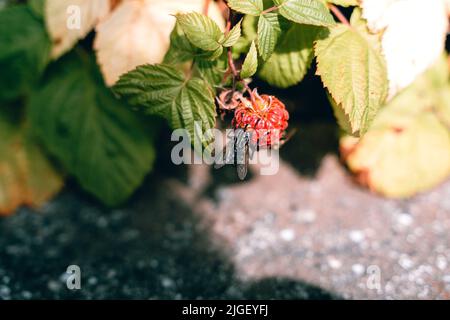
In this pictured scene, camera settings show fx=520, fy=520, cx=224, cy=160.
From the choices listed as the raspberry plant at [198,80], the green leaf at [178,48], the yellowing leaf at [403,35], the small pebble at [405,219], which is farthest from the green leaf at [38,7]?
the small pebble at [405,219]

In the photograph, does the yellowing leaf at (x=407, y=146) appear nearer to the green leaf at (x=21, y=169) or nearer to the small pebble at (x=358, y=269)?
the small pebble at (x=358, y=269)

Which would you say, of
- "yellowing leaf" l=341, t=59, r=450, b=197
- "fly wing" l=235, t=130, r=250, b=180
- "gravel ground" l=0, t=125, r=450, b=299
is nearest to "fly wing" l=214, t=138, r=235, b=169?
"fly wing" l=235, t=130, r=250, b=180

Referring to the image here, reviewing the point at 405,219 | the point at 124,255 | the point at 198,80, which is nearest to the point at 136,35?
the point at 198,80

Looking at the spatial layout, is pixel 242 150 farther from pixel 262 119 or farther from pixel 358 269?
pixel 358 269

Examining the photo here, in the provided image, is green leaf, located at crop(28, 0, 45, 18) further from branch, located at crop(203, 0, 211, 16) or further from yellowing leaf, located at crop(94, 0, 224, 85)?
branch, located at crop(203, 0, 211, 16)

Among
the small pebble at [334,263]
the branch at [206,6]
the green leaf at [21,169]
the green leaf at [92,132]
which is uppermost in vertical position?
the branch at [206,6]
